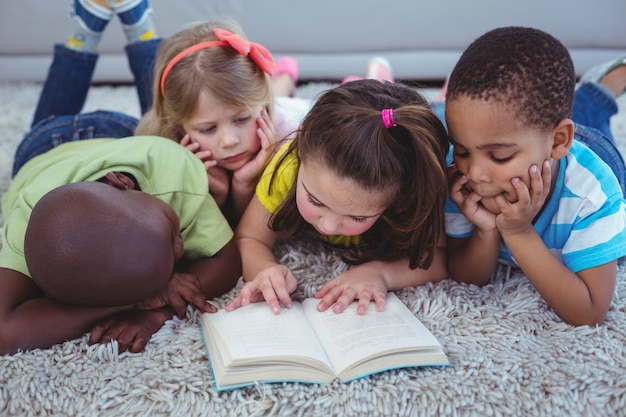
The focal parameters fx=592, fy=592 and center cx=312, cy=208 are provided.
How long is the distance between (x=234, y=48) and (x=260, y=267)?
49 centimetres

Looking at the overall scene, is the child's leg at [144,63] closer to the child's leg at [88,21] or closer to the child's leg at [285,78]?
the child's leg at [88,21]

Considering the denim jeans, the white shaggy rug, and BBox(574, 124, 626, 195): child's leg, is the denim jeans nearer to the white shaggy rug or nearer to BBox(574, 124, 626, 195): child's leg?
the white shaggy rug

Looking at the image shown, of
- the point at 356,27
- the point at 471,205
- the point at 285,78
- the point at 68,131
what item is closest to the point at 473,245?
the point at 471,205

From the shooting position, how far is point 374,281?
3.42 feet

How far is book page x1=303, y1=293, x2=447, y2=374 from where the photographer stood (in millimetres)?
867

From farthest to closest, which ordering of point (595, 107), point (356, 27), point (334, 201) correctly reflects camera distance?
point (356, 27), point (595, 107), point (334, 201)

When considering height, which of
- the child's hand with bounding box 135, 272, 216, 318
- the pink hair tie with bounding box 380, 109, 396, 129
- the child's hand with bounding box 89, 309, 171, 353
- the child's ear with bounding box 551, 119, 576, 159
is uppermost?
the child's ear with bounding box 551, 119, 576, 159

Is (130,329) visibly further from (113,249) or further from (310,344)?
(310,344)

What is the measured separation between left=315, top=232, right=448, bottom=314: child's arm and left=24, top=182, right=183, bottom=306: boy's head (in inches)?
11.3

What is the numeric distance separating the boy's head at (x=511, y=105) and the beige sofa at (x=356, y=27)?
1.33 metres

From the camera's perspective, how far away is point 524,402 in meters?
0.82

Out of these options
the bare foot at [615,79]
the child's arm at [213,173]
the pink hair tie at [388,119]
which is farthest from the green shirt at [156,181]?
Result: the bare foot at [615,79]

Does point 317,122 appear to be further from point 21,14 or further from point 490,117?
point 21,14

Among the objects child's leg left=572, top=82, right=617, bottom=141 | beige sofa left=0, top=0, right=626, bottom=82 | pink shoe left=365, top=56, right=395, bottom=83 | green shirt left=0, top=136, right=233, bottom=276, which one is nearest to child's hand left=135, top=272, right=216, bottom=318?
green shirt left=0, top=136, right=233, bottom=276
